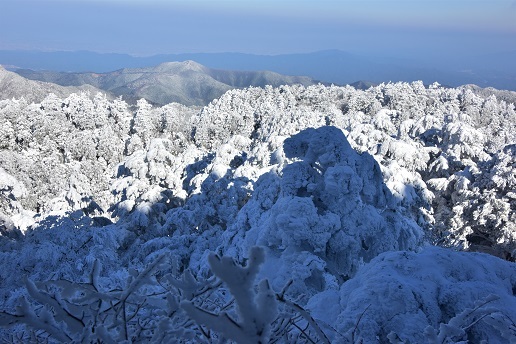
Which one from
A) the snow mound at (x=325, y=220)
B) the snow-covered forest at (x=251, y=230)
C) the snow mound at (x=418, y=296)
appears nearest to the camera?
the snow-covered forest at (x=251, y=230)

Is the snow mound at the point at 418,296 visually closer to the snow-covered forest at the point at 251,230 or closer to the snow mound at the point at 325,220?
the snow-covered forest at the point at 251,230

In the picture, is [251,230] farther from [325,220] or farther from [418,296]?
[418,296]

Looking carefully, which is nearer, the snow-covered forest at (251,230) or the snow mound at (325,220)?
the snow-covered forest at (251,230)

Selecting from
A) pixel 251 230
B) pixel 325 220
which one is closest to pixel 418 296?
pixel 325 220

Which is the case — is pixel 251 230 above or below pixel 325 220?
below

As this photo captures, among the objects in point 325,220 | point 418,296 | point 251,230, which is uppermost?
point 418,296

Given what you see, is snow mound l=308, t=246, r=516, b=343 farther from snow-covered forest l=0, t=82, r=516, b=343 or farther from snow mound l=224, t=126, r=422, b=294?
snow mound l=224, t=126, r=422, b=294

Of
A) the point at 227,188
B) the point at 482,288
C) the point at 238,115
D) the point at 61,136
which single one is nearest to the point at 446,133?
the point at 227,188

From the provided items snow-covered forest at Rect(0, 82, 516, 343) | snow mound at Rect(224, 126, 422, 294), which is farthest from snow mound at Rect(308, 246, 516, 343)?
snow mound at Rect(224, 126, 422, 294)

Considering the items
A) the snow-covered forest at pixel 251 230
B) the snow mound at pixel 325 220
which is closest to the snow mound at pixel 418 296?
the snow-covered forest at pixel 251 230
